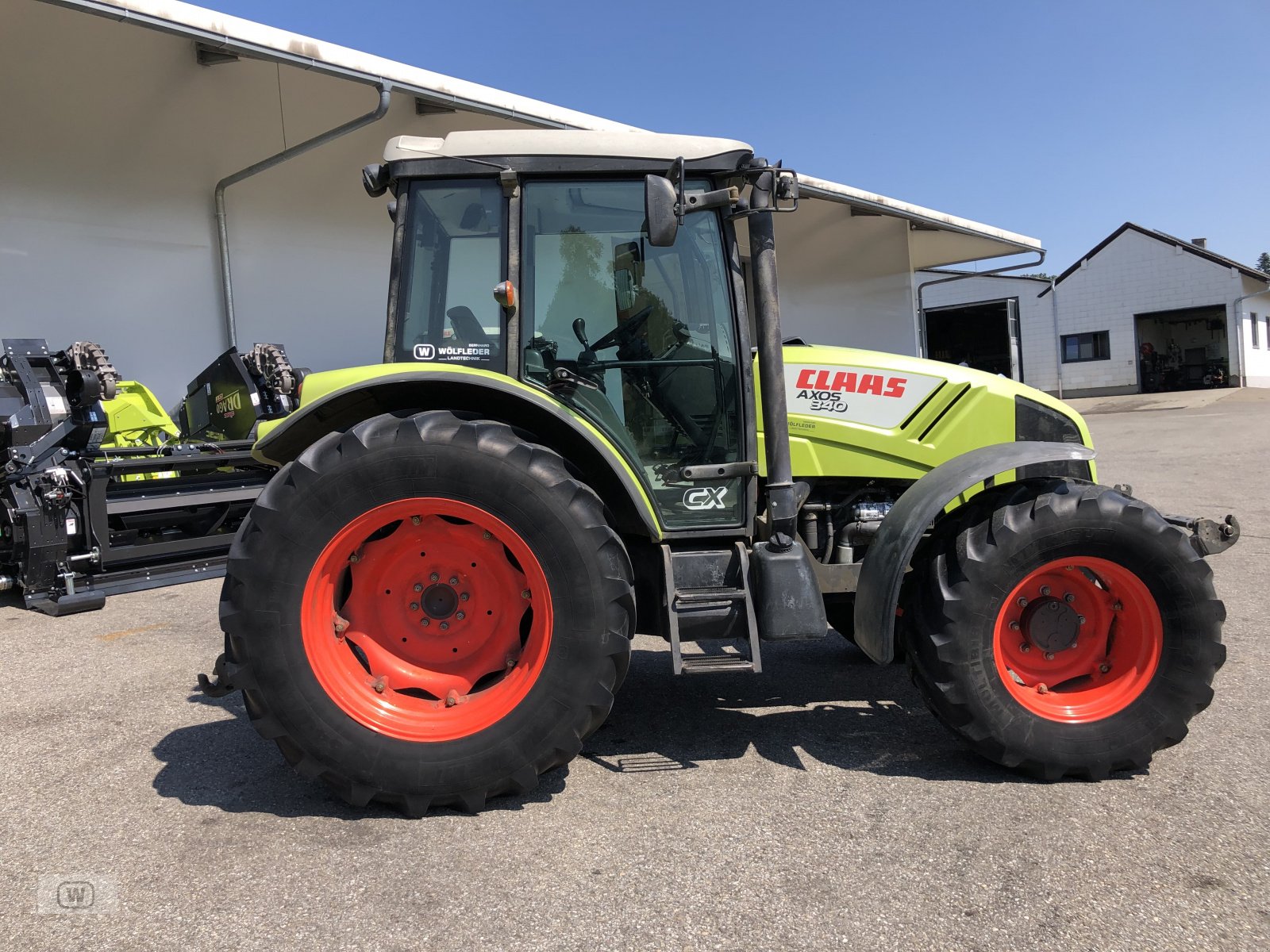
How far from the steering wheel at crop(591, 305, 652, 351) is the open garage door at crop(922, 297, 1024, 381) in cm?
2526

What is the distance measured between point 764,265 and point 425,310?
1.21m

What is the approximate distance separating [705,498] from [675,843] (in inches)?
45.7

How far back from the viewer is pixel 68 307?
825 cm

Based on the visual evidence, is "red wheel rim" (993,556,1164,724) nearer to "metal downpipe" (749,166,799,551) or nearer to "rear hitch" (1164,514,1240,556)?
"rear hitch" (1164,514,1240,556)

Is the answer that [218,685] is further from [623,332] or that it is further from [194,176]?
[194,176]

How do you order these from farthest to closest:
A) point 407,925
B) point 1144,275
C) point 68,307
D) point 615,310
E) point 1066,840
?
point 1144,275 < point 68,307 < point 615,310 < point 1066,840 < point 407,925

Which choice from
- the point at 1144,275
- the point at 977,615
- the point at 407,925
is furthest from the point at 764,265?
the point at 1144,275

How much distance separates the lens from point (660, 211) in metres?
2.72

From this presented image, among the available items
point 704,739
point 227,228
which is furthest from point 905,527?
point 227,228

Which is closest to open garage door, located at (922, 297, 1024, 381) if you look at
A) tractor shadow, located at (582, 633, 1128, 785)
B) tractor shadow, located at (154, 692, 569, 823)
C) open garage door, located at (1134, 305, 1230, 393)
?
open garage door, located at (1134, 305, 1230, 393)

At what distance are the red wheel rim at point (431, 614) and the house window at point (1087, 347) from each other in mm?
33399

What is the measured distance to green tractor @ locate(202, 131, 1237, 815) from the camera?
2734mm

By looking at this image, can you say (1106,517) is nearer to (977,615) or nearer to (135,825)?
(977,615)

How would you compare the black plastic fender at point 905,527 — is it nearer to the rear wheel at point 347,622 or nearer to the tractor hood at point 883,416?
the tractor hood at point 883,416
